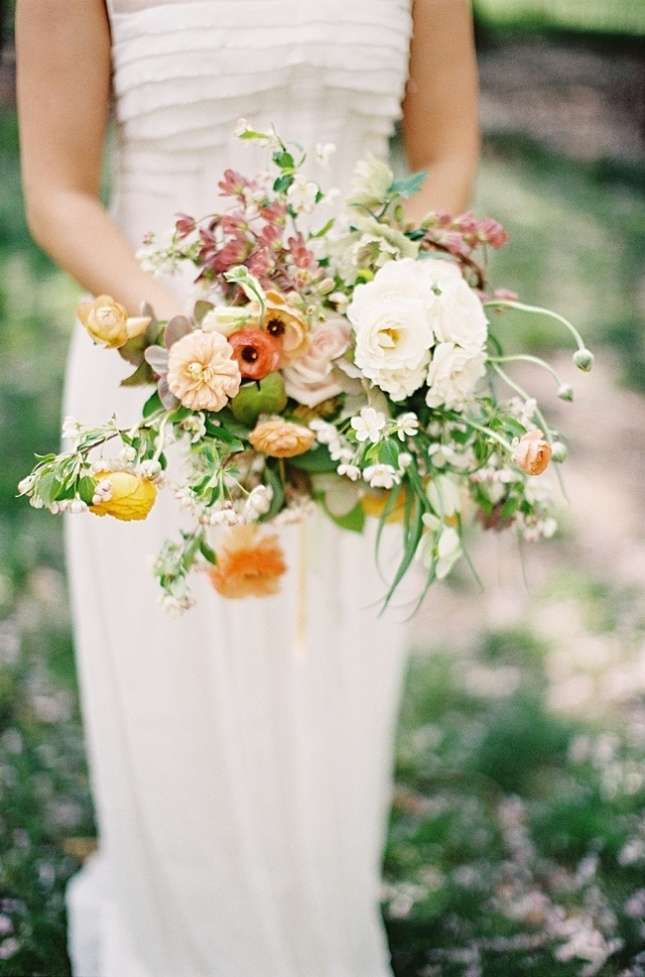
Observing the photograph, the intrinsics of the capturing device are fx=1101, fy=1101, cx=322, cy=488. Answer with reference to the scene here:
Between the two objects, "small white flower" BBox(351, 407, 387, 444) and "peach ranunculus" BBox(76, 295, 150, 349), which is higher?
"peach ranunculus" BBox(76, 295, 150, 349)

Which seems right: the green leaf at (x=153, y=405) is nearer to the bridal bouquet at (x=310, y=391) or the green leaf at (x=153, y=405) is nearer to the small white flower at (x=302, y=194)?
the bridal bouquet at (x=310, y=391)

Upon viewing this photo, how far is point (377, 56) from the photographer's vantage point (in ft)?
5.52

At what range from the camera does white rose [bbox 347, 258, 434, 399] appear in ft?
4.40

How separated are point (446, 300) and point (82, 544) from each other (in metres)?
0.88

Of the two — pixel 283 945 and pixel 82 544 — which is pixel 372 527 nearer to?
pixel 82 544

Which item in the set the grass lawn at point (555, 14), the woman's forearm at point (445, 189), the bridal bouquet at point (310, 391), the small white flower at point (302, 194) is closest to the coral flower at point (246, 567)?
the bridal bouquet at point (310, 391)

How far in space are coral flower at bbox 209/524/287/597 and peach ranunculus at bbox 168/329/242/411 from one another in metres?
0.30

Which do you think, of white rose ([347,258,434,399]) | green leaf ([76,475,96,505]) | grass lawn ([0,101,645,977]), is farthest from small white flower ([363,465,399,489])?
grass lawn ([0,101,645,977])

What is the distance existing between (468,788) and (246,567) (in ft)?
4.86

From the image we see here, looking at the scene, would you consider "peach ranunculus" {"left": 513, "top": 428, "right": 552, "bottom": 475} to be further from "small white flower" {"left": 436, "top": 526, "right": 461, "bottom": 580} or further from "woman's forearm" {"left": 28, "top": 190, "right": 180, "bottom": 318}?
"woman's forearm" {"left": 28, "top": 190, "right": 180, "bottom": 318}

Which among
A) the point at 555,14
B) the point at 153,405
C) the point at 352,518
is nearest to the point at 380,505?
the point at 352,518

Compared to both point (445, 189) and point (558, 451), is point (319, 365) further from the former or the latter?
point (445, 189)

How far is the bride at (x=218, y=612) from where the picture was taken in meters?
1.63

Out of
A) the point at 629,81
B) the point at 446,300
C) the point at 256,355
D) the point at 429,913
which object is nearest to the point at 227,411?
the point at 256,355
